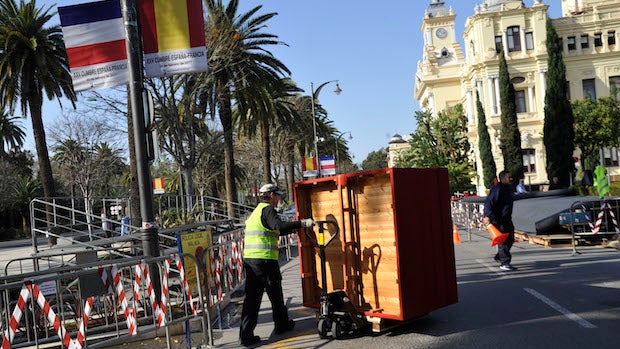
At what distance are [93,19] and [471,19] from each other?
4929 cm

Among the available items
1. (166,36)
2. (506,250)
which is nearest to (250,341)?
(166,36)

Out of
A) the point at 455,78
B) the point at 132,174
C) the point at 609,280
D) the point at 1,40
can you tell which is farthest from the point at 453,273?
the point at 455,78

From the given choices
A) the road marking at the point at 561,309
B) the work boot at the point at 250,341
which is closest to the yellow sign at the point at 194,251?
the work boot at the point at 250,341

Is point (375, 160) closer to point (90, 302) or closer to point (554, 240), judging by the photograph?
point (554, 240)

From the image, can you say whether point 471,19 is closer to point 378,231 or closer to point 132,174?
point 132,174

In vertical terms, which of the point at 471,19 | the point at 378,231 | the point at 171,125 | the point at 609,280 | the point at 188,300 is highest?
the point at 471,19

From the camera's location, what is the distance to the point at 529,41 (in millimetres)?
50062

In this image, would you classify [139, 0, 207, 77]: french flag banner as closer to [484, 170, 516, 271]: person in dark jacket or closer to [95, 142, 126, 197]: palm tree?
[484, 170, 516, 271]: person in dark jacket

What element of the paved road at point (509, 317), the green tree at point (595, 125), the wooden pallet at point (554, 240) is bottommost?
the wooden pallet at point (554, 240)

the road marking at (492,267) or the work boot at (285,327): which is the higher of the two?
the work boot at (285,327)

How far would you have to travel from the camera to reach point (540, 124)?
49.7 m

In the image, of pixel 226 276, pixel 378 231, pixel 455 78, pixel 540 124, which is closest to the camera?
pixel 378 231

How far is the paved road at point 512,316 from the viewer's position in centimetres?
595

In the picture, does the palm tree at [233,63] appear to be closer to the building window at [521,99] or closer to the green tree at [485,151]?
the green tree at [485,151]
